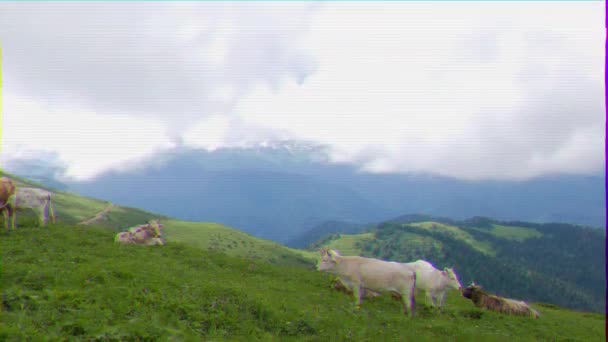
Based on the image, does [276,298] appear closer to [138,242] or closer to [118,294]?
[118,294]

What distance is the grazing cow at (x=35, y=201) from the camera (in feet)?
81.7

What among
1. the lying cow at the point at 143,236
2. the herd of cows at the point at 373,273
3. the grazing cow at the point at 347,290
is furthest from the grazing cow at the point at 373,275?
the lying cow at the point at 143,236

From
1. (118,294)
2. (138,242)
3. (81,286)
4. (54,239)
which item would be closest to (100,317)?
(118,294)

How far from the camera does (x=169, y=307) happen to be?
12578 millimetres

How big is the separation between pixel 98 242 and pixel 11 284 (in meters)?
11.6

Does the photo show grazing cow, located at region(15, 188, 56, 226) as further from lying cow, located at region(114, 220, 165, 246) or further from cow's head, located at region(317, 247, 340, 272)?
cow's head, located at region(317, 247, 340, 272)

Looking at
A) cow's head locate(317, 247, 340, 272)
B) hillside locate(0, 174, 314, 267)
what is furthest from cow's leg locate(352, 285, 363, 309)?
hillside locate(0, 174, 314, 267)

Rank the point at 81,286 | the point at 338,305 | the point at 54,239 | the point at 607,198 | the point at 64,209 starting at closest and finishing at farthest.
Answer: the point at 607,198, the point at 81,286, the point at 338,305, the point at 54,239, the point at 64,209

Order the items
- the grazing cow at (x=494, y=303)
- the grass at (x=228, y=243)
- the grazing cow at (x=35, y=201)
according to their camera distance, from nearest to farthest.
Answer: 1. the grazing cow at (x=35, y=201)
2. the grazing cow at (x=494, y=303)
3. the grass at (x=228, y=243)

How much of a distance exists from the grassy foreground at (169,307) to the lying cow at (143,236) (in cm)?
438

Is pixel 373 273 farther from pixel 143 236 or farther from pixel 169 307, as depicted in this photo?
pixel 143 236

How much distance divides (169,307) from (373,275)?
31.7 feet

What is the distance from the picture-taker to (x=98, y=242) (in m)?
23.3

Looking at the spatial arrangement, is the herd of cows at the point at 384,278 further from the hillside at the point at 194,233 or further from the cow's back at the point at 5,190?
the hillside at the point at 194,233
